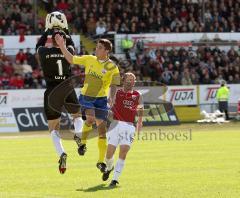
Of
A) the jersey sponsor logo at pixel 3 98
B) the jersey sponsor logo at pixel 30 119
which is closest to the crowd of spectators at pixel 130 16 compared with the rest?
the jersey sponsor logo at pixel 3 98

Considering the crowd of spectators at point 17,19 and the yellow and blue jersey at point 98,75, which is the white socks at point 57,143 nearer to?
the yellow and blue jersey at point 98,75

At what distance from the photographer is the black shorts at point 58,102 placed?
15406 mm

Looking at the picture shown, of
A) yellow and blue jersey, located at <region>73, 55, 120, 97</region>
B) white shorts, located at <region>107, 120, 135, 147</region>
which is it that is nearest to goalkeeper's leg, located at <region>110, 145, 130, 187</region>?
white shorts, located at <region>107, 120, 135, 147</region>

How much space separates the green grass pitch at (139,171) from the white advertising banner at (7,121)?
25.6 ft

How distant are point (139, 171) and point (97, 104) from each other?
222 centimetres

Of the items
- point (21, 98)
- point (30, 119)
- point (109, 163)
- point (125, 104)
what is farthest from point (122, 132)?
point (21, 98)

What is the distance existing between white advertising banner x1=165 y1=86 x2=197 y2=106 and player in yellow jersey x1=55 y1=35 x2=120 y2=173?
1015 inches

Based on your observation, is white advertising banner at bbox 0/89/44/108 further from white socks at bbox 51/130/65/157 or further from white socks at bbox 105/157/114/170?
white socks at bbox 105/157/114/170

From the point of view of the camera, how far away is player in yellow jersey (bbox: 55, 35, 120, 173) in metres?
15.2

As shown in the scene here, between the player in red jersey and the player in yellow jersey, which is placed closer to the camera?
the player in red jersey

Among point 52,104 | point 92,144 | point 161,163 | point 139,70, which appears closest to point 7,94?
point 139,70

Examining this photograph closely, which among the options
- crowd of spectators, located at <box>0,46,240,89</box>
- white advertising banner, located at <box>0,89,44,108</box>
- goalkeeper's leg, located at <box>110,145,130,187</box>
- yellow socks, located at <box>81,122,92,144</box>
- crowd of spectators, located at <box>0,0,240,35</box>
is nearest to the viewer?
goalkeeper's leg, located at <box>110,145,130,187</box>

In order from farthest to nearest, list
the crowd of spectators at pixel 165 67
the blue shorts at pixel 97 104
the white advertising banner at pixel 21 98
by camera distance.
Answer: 1. the crowd of spectators at pixel 165 67
2. the white advertising banner at pixel 21 98
3. the blue shorts at pixel 97 104

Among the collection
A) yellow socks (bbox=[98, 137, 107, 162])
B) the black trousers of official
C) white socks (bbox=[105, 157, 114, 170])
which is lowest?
the black trousers of official
